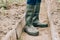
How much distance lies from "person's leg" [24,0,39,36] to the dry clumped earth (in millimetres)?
287

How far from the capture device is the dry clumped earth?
14.9 ft

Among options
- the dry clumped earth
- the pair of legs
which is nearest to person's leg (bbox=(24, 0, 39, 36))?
the pair of legs

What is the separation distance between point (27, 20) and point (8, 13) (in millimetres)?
1284

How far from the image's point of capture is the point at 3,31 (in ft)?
14.5

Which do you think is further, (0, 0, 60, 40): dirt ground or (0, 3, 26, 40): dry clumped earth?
(0, 3, 26, 40): dry clumped earth

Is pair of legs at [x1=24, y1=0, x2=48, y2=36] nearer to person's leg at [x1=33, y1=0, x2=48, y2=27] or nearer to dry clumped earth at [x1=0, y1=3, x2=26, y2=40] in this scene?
person's leg at [x1=33, y1=0, x2=48, y2=27]

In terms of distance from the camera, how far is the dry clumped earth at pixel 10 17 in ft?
14.9

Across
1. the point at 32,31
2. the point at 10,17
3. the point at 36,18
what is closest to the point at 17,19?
the point at 10,17

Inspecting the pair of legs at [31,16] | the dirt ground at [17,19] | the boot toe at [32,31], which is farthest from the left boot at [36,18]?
the boot toe at [32,31]

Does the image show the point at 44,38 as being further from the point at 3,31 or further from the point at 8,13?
the point at 8,13

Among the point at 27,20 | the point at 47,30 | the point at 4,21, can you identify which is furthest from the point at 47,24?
the point at 4,21

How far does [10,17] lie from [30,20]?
922 millimetres

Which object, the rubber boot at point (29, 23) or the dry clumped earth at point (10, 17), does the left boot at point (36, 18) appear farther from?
the dry clumped earth at point (10, 17)

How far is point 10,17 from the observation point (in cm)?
548
